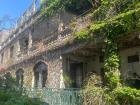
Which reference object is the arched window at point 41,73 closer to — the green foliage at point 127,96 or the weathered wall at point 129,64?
the weathered wall at point 129,64

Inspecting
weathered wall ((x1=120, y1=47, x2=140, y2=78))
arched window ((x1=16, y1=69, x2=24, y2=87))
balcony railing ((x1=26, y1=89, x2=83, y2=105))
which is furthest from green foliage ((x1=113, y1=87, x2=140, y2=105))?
arched window ((x1=16, y1=69, x2=24, y2=87))

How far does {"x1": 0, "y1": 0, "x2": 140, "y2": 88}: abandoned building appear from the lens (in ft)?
56.5

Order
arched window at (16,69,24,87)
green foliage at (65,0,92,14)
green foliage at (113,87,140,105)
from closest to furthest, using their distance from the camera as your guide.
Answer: green foliage at (113,87,140,105) → green foliage at (65,0,92,14) → arched window at (16,69,24,87)

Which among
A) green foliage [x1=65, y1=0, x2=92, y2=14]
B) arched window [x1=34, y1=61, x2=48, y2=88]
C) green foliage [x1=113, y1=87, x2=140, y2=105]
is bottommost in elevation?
green foliage [x1=113, y1=87, x2=140, y2=105]

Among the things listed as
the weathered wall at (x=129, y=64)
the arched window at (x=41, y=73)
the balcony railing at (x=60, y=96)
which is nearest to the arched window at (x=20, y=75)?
the arched window at (x=41, y=73)

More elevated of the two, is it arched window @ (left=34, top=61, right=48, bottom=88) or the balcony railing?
arched window @ (left=34, top=61, right=48, bottom=88)

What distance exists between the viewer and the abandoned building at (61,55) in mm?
17234

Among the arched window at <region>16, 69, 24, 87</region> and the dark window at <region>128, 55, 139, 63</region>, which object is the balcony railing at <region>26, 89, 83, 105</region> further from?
the arched window at <region>16, 69, 24, 87</region>

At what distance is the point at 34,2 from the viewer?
26609 millimetres

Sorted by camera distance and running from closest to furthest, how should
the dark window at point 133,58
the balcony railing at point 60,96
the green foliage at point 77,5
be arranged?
1. the balcony railing at point 60,96
2. the dark window at point 133,58
3. the green foliage at point 77,5

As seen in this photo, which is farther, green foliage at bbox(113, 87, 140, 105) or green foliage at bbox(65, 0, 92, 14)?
green foliage at bbox(65, 0, 92, 14)

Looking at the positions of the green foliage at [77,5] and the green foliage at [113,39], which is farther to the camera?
the green foliage at [77,5]

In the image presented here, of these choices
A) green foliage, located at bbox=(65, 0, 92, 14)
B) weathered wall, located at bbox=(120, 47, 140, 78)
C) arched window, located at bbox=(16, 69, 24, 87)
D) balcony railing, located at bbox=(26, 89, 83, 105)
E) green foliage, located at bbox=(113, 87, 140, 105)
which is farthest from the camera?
arched window, located at bbox=(16, 69, 24, 87)

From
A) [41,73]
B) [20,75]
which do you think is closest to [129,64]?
[41,73]
